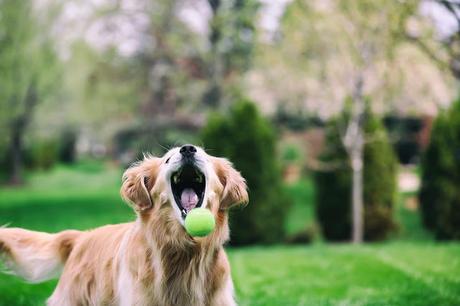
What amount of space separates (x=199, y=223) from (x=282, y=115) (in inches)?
781

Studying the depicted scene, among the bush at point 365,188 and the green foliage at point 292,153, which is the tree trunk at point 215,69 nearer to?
the green foliage at point 292,153

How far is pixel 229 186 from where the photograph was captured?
438cm

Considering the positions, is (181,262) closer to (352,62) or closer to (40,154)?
(352,62)

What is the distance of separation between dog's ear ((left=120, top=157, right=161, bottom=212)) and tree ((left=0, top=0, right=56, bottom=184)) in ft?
61.1

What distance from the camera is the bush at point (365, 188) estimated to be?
15.4 meters

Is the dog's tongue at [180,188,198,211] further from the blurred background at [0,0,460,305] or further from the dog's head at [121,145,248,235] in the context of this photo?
the blurred background at [0,0,460,305]

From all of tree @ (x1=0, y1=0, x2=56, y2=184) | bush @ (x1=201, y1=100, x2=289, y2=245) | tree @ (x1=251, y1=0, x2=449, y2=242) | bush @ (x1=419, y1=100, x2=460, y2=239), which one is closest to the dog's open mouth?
tree @ (x1=251, y1=0, x2=449, y2=242)

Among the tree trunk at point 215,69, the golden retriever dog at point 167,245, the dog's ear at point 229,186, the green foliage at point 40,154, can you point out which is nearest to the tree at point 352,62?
the tree trunk at point 215,69

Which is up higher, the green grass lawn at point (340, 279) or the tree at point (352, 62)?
the tree at point (352, 62)

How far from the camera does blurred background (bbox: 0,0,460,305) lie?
859 cm

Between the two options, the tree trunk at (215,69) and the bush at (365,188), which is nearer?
the bush at (365,188)

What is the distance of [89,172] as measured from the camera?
40.2 m

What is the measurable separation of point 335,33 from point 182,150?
9635 millimetres

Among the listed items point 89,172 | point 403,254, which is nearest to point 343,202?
point 403,254
